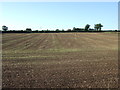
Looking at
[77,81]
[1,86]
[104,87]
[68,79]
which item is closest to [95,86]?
[104,87]

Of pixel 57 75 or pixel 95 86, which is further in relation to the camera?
pixel 57 75

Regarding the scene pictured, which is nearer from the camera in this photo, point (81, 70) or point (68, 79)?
point (68, 79)

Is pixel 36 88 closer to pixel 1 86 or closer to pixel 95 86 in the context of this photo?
pixel 1 86

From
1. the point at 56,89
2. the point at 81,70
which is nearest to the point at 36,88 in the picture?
the point at 56,89

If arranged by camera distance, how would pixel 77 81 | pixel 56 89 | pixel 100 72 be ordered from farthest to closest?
1. pixel 100 72
2. pixel 77 81
3. pixel 56 89

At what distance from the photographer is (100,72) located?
25.3ft

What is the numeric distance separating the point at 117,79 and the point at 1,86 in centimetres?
520

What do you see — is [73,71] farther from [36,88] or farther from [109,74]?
[36,88]

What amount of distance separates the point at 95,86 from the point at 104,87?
0.35 meters

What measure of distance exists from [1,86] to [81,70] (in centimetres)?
422

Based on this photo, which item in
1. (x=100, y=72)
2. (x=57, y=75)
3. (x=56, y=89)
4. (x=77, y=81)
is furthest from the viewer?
(x=100, y=72)

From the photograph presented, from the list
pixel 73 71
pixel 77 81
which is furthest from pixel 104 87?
pixel 73 71

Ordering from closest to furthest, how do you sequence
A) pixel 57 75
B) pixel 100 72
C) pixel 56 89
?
pixel 56 89 < pixel 57 75 < pixel 100 72

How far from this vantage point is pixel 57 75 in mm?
7227
